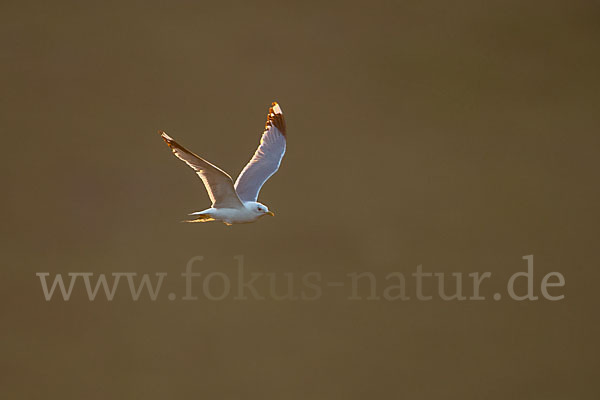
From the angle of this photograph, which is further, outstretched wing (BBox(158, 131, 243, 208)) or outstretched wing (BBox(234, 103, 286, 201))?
outstretched wing (BBox(234, 103, 286, 201))

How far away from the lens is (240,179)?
2.04m

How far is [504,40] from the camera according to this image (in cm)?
365

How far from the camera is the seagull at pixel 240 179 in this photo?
1.69 meters

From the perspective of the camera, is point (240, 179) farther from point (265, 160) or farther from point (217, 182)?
point (217, 182)

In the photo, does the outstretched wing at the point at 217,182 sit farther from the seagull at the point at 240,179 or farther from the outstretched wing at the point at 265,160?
the outstretched wing at the point at 265,160

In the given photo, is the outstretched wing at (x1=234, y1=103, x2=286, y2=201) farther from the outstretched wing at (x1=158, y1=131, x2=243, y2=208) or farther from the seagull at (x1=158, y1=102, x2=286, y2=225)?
the outstretched wing at (x1=158, y1=131, x2=243, y2=208)

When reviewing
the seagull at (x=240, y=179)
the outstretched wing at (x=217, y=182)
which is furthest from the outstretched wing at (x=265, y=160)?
the outstretched wing at (x=217, y=182)

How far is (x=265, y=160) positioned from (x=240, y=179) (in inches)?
3.7

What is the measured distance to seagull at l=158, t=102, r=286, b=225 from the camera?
5.54ft

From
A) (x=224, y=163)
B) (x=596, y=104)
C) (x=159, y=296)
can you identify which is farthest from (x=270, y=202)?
(x=596, y=104)

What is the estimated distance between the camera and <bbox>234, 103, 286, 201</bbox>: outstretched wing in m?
2.03

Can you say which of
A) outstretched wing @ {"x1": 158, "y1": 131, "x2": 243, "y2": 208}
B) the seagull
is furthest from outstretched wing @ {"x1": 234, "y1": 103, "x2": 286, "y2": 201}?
outstretched wing @ {"x1": 158, "y1": 131, "x2": 243, "y2": 208}

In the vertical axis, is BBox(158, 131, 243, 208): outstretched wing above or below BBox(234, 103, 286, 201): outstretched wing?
below

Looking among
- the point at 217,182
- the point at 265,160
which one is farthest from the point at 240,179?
the point at 217,182
